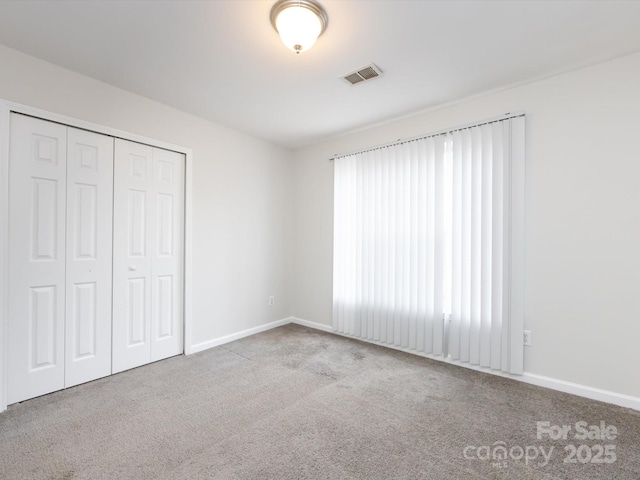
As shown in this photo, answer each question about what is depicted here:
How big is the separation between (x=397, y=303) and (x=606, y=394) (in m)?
1.77

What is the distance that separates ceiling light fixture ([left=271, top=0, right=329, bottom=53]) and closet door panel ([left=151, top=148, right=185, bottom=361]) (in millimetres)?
1954

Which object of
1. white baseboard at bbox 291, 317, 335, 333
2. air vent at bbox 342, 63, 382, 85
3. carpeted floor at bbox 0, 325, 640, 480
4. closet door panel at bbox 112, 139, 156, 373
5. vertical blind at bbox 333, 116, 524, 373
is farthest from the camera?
white baseboard at bbox 291, 317, 335, 333

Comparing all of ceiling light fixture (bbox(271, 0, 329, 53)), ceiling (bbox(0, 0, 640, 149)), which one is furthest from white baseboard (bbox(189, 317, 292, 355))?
ceiling light fixture (bbox(271, 0, 329, 53))

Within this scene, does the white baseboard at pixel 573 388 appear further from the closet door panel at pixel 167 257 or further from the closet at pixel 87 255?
the closet at pixel 87 255

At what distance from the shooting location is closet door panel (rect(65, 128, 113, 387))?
250 centimetres

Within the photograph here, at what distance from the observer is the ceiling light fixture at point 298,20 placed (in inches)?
67.2

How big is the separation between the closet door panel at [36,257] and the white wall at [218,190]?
1.06ft

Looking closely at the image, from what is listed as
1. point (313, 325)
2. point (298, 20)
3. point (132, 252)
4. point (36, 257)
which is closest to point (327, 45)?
point (298, 20)

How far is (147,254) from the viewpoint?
9.84ft

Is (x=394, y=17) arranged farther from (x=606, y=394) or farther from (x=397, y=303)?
(x=606, y=394)

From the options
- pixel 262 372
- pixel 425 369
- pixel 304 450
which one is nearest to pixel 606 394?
pixel 425 369

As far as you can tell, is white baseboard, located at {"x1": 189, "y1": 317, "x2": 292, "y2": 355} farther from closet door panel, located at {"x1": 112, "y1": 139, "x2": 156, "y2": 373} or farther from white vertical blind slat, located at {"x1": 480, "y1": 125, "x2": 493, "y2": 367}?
white vertical blind slat, located at {"x1": 480, "y1": 125, "x2": 493, "y2": 367}

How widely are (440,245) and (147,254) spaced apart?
117 inches

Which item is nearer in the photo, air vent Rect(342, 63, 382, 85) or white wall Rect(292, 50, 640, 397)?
white wall Rect(292, 50, 640, 397)
